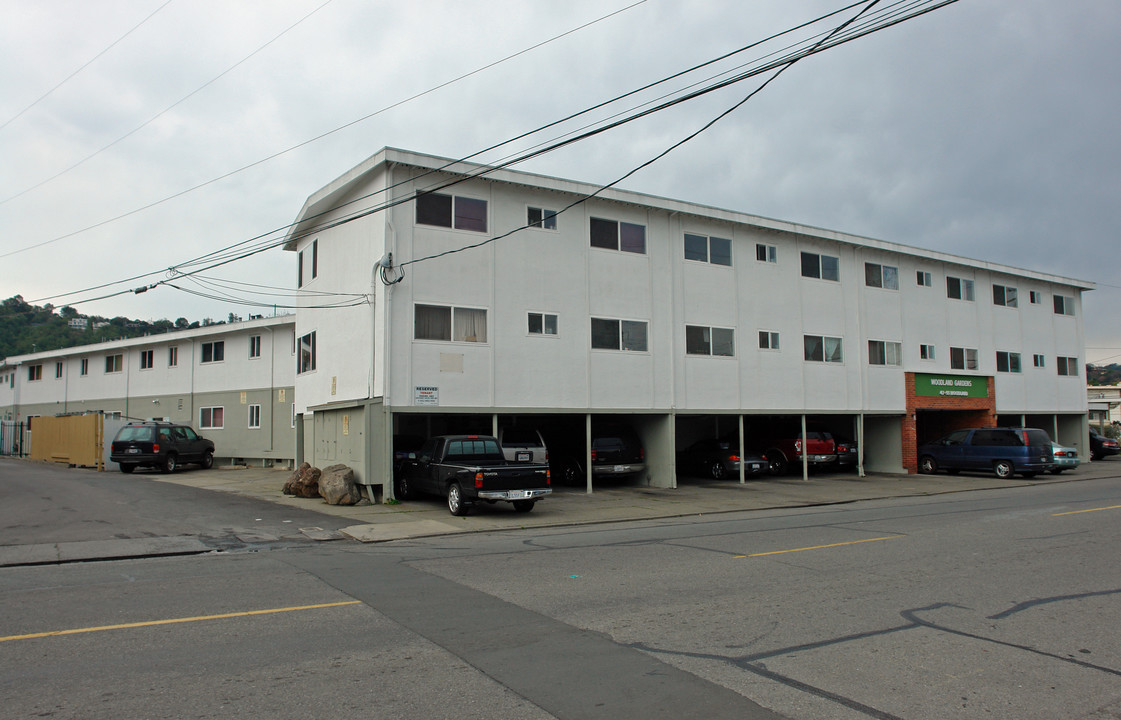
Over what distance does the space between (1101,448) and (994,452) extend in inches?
651

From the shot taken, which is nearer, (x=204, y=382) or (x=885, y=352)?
(x=885, y=352)

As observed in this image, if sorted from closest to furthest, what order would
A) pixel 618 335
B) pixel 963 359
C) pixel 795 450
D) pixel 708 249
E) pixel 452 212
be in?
pixel 452 212 < pixel 618 335 < pixel 708 249 < pixel 795 450 < pixel 963 359

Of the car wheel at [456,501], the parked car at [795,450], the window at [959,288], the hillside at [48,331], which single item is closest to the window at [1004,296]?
the window at [959,288]

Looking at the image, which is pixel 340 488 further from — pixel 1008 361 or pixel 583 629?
pixel 1008 361

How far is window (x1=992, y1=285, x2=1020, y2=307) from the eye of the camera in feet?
112

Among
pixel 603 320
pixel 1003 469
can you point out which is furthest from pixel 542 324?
pixel 1003 469

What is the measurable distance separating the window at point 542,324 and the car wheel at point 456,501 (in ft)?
20.3

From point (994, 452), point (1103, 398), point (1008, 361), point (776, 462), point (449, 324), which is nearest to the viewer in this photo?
point (449, 324)

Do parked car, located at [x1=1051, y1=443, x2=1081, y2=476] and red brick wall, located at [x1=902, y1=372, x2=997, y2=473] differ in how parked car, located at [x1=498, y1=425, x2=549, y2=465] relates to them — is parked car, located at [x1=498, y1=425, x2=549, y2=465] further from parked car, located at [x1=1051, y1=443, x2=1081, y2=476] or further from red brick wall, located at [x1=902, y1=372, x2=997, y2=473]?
parked car, located at [x1=1051, y1=443, x2=1081, y2=476]

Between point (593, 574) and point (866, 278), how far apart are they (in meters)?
23.4

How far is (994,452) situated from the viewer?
2755 centimetres

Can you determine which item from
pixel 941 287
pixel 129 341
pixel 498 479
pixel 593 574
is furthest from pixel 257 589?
pixel 129 341

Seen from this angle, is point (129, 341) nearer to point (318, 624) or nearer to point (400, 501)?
point (400, 501)

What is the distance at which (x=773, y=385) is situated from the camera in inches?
1029
